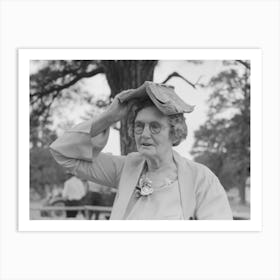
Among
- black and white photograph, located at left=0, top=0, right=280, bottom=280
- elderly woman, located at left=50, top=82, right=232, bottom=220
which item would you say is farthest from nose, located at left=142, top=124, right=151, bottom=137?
black and white photograph, located at left=0, top=0, right=280, bottom=280

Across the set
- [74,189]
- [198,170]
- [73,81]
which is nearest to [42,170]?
[74,189]

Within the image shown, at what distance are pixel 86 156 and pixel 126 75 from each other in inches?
39.8

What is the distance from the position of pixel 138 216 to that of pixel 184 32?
1.05 meters

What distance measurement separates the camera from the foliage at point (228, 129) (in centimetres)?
321

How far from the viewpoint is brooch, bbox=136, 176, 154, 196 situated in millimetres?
2336

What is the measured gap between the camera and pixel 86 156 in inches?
93.7

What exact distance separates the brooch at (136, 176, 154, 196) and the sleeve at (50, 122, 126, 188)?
13 cm

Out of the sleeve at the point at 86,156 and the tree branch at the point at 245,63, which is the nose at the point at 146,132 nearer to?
the sleeve at the point at 86,156

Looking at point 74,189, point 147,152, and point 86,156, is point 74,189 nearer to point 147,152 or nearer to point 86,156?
point 86,156

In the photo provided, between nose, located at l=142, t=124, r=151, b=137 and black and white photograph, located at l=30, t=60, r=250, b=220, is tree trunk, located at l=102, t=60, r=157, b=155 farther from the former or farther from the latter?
nose, located at l=142, t=124, r=151, b=137

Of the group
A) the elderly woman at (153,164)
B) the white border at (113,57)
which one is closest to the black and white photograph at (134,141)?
the white border at (113,57)
